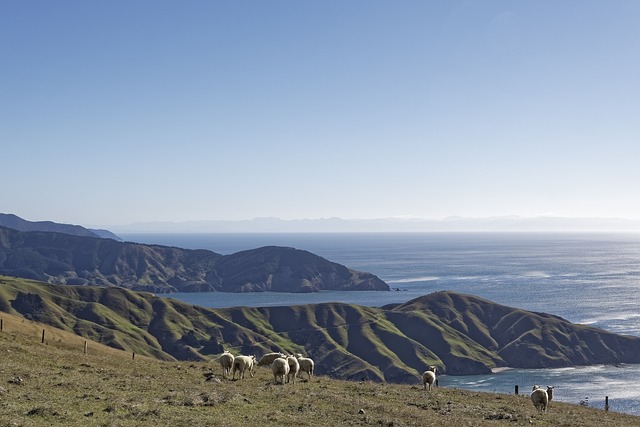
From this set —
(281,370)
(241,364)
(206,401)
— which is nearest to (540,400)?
(281,370)

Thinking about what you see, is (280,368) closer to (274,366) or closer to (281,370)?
(281,370)

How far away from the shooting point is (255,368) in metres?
43.8

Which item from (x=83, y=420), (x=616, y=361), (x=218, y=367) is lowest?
(x=616, y=361)

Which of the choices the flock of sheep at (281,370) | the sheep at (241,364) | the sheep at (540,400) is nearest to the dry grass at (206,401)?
the sheep at (540,400)

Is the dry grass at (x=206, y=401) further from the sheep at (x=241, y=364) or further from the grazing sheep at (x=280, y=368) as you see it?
the sheep at (x=241, y=364)

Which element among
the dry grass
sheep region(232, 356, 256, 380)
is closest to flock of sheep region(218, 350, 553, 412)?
sheep region(232, 356, 256, 380)

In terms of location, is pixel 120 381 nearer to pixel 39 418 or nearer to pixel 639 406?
pixel 39 418

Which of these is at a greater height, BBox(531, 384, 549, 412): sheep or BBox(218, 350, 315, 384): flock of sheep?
BBox(218, 350, 315, 384): flock of sheep

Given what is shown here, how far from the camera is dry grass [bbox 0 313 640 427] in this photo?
76.1 feet

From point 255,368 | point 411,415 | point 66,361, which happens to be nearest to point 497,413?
point 411,415

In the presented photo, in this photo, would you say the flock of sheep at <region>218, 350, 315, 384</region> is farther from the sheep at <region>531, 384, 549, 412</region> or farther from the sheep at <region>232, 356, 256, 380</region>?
the sheep at <region>531, 384, 549, 412</region>

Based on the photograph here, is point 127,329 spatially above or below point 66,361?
below

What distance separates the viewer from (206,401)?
26.8 m

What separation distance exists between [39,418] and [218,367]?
23378 mm
